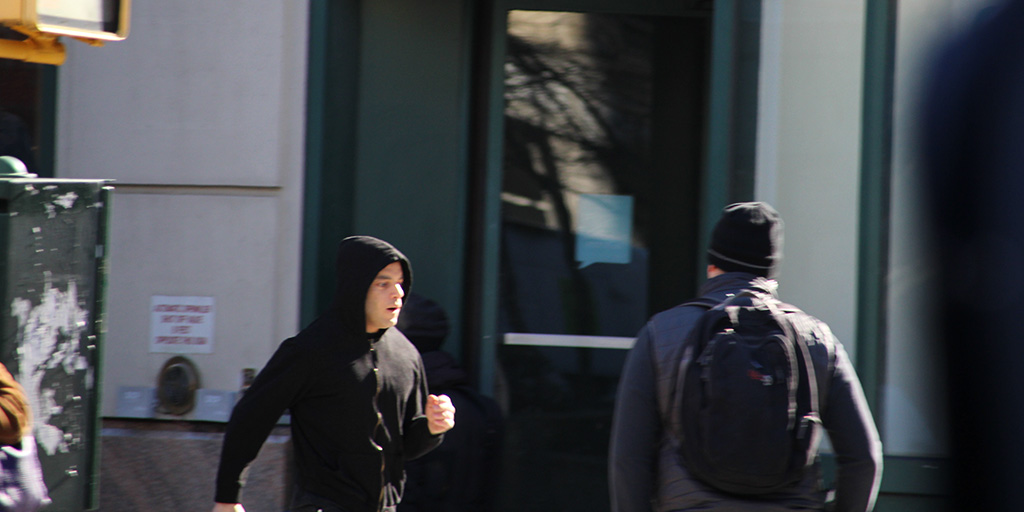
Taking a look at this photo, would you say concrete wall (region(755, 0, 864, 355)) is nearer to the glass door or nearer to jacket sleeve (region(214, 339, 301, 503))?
the glass door

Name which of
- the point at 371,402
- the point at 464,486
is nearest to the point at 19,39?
the point at 371,402

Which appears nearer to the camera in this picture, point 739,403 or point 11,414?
point 739,403

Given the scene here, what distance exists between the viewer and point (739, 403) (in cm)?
266

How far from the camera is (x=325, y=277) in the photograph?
5133 mm

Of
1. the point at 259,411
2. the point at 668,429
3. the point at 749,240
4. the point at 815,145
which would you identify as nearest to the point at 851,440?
the point at 668,429

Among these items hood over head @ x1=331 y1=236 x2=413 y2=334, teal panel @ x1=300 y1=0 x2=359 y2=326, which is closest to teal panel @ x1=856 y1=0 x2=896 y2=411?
hood over head @ x1=331 y1=236 x2=413 y2=334

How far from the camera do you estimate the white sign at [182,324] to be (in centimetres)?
504

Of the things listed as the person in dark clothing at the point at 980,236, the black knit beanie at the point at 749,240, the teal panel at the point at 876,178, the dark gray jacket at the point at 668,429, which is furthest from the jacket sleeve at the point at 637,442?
the teal panel at the point at 876,178

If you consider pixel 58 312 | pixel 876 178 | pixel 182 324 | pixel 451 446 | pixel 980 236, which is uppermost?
pixel 876 178

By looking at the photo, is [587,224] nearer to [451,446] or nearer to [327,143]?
[327,143]

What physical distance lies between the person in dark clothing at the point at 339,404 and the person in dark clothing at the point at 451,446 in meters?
0.81

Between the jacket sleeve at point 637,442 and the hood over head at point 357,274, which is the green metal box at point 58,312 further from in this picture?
the jacket sleeve at point 637,442

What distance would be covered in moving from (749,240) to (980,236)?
1480 mm

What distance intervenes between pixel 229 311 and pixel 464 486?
1521mm
